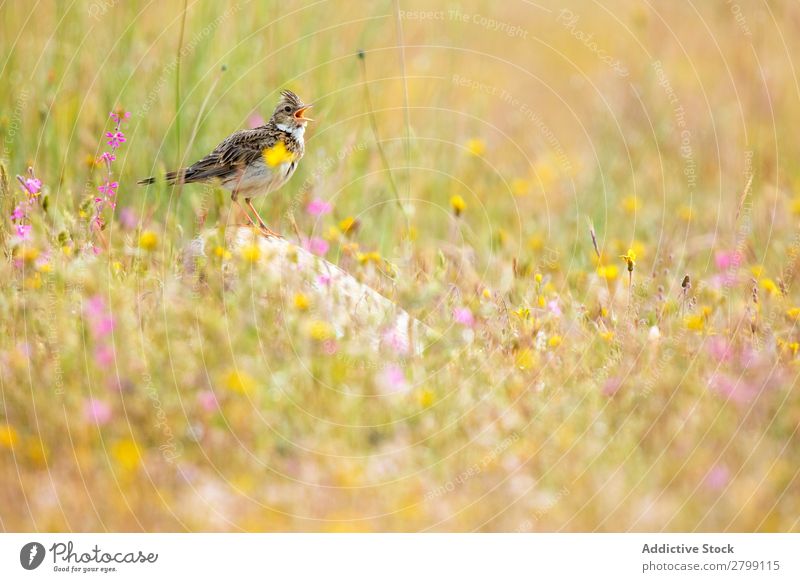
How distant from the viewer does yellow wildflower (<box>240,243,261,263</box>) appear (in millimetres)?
5254

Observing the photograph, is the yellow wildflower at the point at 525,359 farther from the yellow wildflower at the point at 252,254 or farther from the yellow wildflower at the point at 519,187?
the yellow wildflower at the point at 519,187

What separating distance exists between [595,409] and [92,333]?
87.6 inches

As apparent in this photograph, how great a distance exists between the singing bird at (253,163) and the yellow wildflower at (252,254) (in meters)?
0.93

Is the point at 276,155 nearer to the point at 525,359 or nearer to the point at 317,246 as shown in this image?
the point at 317,246

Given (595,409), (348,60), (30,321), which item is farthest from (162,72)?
(595,409)

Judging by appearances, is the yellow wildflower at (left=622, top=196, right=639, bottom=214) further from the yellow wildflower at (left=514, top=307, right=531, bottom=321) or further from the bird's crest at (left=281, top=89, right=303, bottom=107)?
the yellow wildflower at (left=514, top=307, right=531, bottom=321)

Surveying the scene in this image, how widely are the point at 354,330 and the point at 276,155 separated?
1641 mm

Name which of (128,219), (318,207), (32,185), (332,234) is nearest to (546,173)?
(318,207)

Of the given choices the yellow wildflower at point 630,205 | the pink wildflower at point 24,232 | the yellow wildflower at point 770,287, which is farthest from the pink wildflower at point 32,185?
the yellow wildflower at point 630,205

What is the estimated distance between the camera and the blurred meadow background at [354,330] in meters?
4.20

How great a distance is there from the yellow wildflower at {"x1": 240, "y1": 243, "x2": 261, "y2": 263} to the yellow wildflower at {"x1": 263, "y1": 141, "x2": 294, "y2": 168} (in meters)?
1.07

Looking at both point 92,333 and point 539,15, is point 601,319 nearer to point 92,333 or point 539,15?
point 92,333

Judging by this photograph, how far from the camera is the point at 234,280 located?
17.5 feet

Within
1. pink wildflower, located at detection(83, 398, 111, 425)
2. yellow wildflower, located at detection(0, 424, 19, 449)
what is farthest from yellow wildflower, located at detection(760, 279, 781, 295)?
yellow wildflower, located at detection(0, 424, 19, 449)
